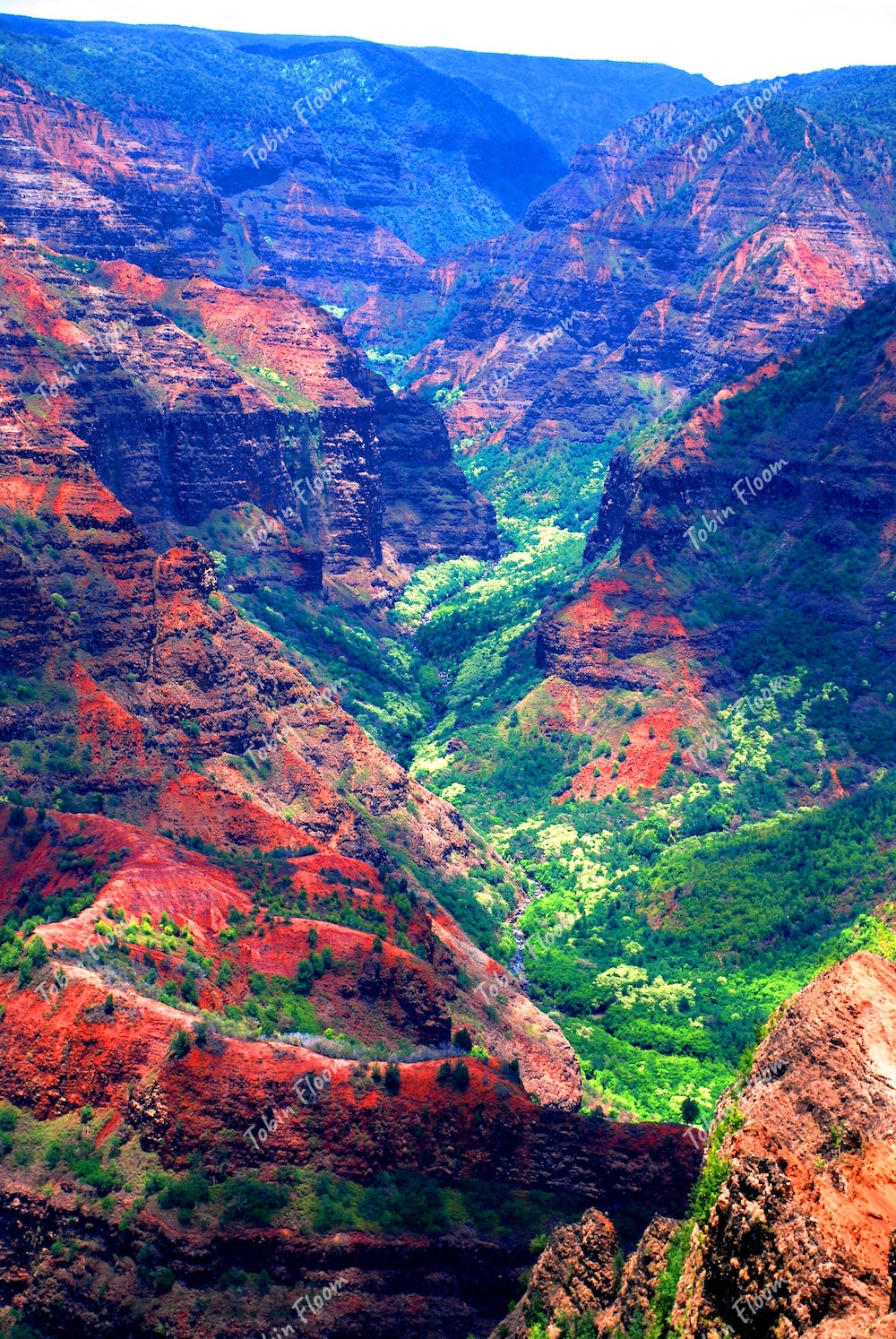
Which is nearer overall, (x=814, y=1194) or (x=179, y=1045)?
(x=814, y=1194)

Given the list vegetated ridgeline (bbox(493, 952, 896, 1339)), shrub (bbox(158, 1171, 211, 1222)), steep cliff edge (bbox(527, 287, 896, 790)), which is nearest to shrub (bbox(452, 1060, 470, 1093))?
shrub (bbox(158, 1171, 211, 1222))

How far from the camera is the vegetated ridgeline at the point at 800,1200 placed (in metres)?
30.8

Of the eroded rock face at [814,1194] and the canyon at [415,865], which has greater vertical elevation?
the eroded rock face at [814,1194]

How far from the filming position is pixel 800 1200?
32438 mm

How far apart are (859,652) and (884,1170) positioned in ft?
361

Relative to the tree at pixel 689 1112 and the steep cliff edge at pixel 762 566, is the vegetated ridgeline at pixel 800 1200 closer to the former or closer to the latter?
the tree at pixel 689 1112

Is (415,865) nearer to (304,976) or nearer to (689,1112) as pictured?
(689,1112)

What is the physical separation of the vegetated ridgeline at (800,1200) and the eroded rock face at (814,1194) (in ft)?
0.11

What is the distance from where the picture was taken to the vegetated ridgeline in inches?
1214

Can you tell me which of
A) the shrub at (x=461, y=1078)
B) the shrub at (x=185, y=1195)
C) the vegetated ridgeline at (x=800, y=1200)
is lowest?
the shrub at (x=185, y=1195)

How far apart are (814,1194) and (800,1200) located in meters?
0.41

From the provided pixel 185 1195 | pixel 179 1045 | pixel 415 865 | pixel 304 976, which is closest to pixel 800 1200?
Result: pixel 185 1195

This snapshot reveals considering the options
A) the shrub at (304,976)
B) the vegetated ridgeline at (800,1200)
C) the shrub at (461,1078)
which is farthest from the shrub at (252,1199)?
the vegetated ridgeline at (800,1200)

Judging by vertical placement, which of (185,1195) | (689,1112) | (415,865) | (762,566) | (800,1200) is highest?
(800,1200)
